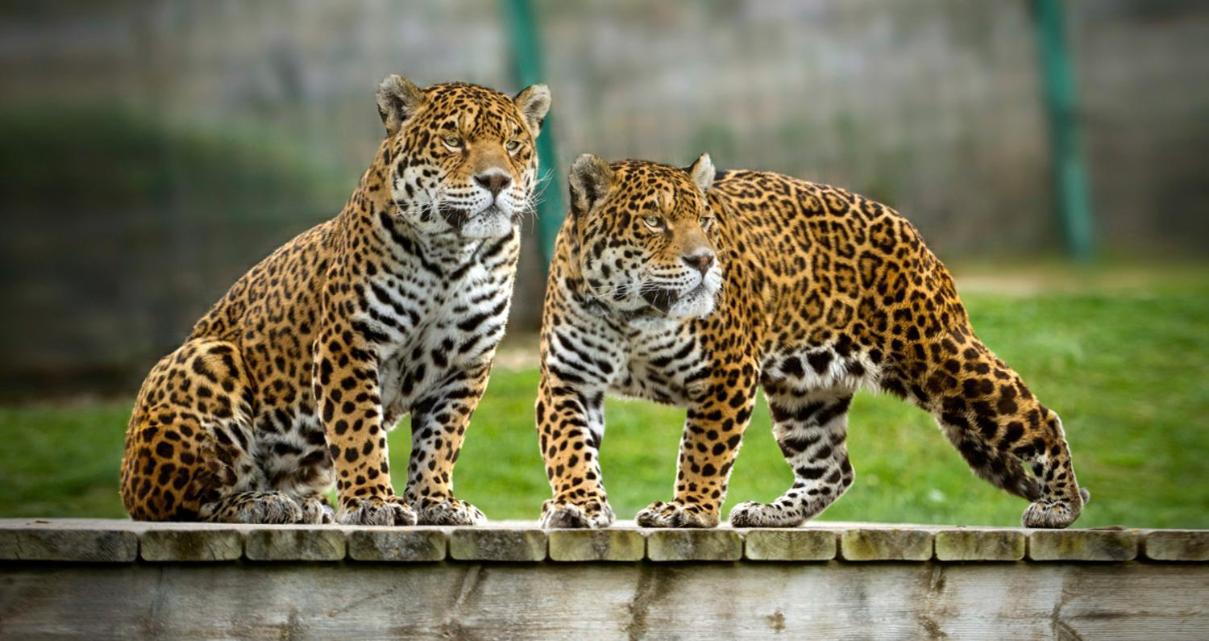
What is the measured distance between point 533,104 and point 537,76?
28.8 ft

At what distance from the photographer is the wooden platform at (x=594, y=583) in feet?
17.6

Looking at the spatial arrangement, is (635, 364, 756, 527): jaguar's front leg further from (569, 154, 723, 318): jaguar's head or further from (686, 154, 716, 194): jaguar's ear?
(686, 154, 716, 194): jaguar's ear

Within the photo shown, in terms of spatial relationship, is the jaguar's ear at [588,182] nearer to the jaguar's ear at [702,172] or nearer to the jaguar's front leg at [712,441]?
the jaguar's ear at [702,172]

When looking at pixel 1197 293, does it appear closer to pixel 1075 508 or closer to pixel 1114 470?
pixel 1114 470

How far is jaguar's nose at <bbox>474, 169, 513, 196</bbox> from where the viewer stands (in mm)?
5949

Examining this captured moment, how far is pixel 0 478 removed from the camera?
1394 centimetres

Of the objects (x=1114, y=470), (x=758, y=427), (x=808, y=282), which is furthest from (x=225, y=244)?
(x=808, y=282)

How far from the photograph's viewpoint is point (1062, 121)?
1680cm

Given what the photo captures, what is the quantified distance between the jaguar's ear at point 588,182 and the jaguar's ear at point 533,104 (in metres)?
0.26

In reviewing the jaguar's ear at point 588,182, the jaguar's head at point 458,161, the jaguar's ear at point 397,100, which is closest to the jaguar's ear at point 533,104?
the jaguar's head at point 458,161

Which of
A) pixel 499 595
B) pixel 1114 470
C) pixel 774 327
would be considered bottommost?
pixel 1114 470

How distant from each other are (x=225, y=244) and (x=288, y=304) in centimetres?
820

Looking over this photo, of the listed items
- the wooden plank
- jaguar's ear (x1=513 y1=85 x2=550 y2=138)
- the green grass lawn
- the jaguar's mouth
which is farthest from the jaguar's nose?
the green grass lawn

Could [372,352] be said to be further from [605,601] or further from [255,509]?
[605,601]
